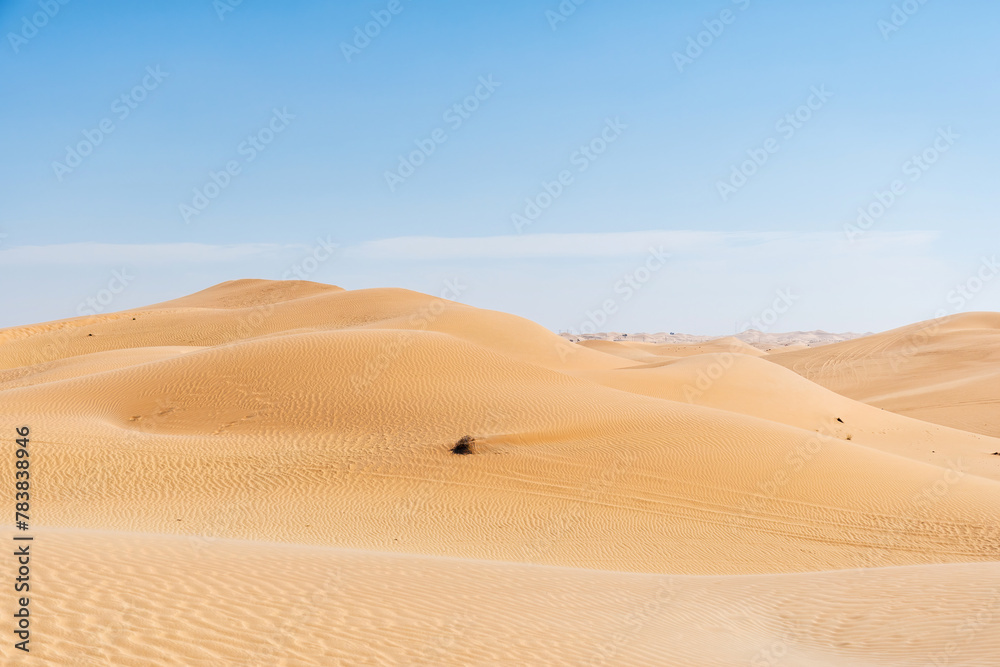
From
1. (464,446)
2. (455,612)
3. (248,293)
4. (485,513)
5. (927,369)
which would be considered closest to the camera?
(455,612)

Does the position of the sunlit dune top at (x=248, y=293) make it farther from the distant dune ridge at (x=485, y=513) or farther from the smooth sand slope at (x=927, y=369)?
the smooth sand slope at (x=927, y=369)

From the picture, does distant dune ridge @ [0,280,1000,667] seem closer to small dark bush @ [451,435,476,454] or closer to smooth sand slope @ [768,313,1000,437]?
small dark bush @ [451,435,476,454]

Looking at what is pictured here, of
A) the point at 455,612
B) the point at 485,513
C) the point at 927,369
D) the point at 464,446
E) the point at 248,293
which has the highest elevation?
the point at 248,293

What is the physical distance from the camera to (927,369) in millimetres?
46344

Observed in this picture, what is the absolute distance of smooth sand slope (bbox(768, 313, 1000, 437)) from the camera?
115ft

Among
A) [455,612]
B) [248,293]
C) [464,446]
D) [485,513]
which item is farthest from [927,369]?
[248,293]

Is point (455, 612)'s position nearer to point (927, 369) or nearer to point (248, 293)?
point (927, 369)

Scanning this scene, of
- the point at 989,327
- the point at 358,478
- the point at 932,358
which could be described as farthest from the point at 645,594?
the point at 989,327

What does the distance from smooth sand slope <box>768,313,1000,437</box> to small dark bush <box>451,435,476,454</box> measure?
26.0 m

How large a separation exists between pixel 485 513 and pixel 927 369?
141ft

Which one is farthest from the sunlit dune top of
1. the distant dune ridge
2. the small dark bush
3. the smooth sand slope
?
the small dark bush

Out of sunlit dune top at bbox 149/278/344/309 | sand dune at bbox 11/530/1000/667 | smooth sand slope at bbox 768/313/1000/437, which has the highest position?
sunlit dune top at bbox 149/278/344/309

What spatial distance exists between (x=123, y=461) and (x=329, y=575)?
10.3m

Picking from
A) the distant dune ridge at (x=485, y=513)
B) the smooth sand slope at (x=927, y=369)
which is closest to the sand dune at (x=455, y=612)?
the distant dune ridge at (x=485, y=513)
